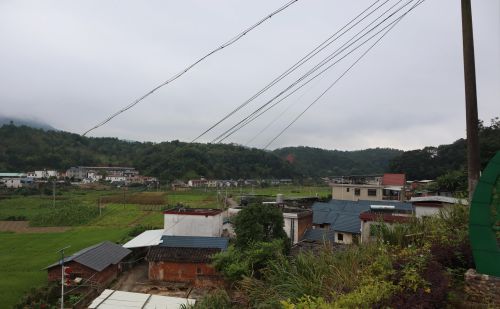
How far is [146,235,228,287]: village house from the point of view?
1995cm

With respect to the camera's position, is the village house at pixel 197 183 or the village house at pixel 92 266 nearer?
the village house at pixel 92 266

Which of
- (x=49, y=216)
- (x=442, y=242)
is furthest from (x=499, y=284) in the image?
(x=49, y=216)

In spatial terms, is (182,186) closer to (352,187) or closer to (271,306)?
(352,187)

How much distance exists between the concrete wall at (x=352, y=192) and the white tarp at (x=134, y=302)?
32.6 m

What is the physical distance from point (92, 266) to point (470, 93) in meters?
19.5

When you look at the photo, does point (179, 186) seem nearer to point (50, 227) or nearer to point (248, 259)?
point (50, 227)

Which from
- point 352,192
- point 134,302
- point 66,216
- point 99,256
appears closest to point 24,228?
point 66,216

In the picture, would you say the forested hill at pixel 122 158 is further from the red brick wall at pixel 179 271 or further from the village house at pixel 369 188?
the red brick wall at pixel 179 271

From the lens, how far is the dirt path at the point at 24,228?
37.3m

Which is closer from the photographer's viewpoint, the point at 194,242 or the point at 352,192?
the point at 194,242

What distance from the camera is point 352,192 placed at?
43000 mm

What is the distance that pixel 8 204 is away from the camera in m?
51.8

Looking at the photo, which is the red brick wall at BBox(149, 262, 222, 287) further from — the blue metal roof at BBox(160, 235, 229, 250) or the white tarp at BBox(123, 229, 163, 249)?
the white tarp at BBox(123, 229, 163, 249)

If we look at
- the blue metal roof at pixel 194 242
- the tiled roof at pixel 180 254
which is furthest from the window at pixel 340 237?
A: the tiled roof at pixel 180 254
